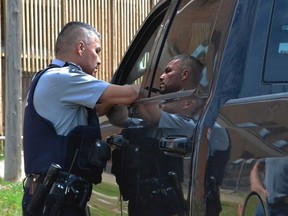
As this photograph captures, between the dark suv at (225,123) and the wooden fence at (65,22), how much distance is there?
383 inches

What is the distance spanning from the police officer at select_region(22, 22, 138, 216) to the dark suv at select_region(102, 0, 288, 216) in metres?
0.33

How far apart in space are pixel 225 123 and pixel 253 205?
0.36 meters

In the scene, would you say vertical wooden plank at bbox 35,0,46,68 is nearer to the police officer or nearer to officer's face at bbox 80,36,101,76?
officer's face at bbox 80,36,101,76

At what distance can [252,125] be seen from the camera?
2346 millimetres

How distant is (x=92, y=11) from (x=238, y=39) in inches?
456

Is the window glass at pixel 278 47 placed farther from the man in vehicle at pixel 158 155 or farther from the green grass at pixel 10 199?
the green grass at pixel 10 199

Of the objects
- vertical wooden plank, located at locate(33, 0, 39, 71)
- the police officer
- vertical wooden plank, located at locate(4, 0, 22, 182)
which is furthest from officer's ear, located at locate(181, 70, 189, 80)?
vertical wooden plank, located at locate(33, 0, 39, 71)

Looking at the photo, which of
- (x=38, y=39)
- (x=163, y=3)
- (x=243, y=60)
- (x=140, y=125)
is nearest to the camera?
(x=243, y=60)

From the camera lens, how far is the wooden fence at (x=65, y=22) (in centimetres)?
1319

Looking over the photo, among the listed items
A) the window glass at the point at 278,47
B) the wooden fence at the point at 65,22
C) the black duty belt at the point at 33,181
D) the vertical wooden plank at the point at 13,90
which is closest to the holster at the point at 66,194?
the black duty belt at the point at 33,181

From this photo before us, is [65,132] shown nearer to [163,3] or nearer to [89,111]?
[89,111]

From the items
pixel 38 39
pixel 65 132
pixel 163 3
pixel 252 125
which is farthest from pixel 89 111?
pixel 38 39

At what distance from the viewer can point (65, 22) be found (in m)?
13.7

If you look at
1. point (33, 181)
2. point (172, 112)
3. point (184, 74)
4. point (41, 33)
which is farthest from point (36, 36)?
point (172, 112)
